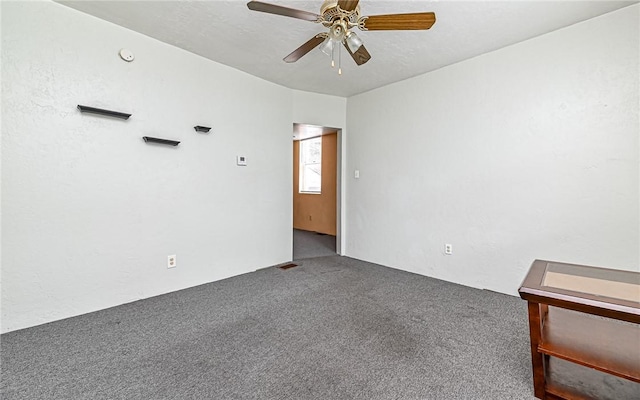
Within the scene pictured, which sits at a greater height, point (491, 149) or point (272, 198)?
point (491, 149)

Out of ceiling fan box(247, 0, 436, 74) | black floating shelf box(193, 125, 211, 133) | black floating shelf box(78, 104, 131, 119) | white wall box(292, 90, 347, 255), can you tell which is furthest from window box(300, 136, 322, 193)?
ceiling fan box(247, 0, 436, 74)

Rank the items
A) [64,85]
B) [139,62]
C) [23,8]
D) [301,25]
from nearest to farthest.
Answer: [23,8] < [64,85] < [301,25] < [139,62]

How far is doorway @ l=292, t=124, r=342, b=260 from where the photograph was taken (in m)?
5.77

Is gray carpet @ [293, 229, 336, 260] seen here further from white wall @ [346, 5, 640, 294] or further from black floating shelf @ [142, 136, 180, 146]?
black floating shelf @ [142, 136, 180, 146]

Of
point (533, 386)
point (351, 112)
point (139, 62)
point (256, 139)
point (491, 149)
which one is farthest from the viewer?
point (351, 112)

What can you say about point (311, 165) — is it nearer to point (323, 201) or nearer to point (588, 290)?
point (323, 201)

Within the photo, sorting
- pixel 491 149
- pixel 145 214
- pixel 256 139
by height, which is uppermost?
pixel 256 139

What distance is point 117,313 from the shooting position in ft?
7.73

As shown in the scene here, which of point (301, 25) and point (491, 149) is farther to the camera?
point (491, 149)

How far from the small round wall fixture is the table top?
11.4ft

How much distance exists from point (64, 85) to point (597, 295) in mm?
3779

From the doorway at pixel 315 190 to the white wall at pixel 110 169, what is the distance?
2.09 m

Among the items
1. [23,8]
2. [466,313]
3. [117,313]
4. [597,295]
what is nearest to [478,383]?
[597,295]

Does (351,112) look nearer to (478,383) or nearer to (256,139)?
(256,139)
